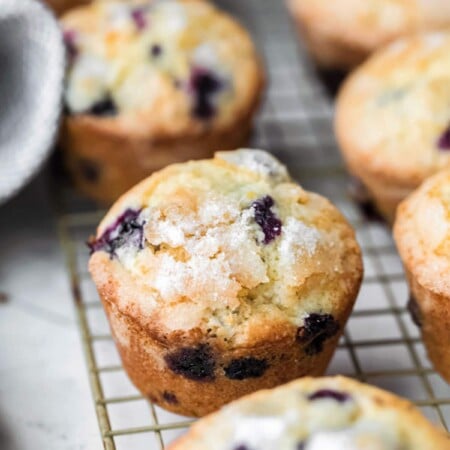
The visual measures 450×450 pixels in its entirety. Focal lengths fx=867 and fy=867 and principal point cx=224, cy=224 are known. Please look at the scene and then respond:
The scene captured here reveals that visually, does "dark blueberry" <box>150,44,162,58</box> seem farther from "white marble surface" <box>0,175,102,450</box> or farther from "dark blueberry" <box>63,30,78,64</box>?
"white marble surface" <box>0,175,102,450</box>

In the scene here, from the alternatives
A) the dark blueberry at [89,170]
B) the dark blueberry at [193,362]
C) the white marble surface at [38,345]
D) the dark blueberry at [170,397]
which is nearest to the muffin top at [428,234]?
the dark blueberry at [193,362]

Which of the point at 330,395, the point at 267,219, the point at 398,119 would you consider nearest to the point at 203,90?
the point at 398,119

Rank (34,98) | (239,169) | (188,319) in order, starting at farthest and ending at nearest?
(34,98) → (239,169) → (188,319)

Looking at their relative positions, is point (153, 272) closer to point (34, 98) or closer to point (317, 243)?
point (317, 243)

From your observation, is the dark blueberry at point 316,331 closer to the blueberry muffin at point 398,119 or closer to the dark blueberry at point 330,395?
the dark blueberry at point 330,395

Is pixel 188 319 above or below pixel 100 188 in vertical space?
above

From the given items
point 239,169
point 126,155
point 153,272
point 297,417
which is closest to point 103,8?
point 126,155
